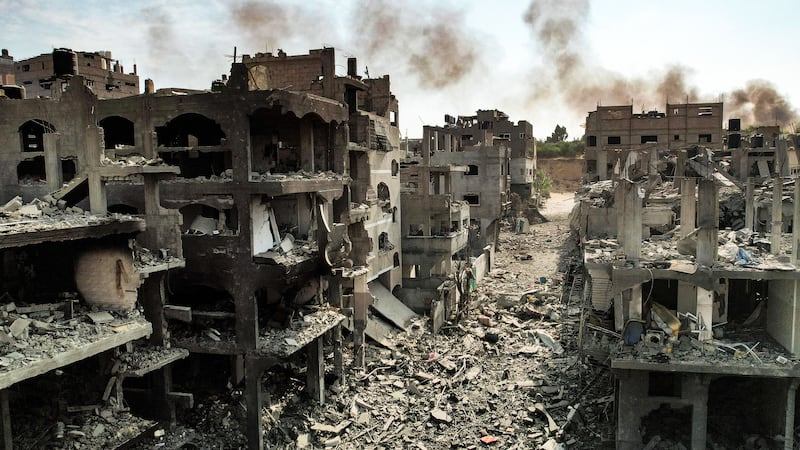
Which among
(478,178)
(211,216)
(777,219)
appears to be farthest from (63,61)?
(478,178)

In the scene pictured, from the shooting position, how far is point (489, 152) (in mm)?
44594

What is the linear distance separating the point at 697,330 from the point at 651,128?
36624 millimetres

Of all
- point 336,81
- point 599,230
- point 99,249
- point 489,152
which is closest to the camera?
point 99,249

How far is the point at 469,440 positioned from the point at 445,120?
1787 inches

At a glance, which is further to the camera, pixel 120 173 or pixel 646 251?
pixel 646 251

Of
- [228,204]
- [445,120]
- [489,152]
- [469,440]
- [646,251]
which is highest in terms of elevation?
[445,120]

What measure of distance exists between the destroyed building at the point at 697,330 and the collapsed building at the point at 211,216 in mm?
9250

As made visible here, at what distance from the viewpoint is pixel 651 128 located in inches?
1935

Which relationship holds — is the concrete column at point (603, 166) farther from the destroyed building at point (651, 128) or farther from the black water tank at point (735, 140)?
the black water tank at point (735, 140)

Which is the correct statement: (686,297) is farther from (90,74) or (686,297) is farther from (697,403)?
(90,74)

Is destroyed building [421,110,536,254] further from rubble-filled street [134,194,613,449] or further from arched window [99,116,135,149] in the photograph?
arched window [99,116,135,149]

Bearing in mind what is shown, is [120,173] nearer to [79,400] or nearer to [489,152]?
[79,400]

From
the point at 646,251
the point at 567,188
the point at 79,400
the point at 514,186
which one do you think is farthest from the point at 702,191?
the point at 567,188

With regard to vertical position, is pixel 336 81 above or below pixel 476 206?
above
